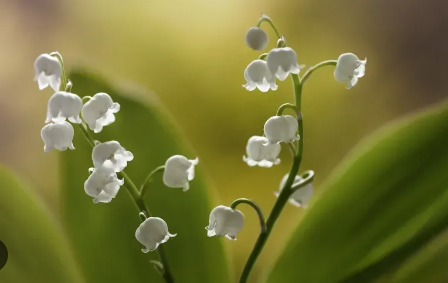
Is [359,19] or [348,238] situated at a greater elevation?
[359,19]

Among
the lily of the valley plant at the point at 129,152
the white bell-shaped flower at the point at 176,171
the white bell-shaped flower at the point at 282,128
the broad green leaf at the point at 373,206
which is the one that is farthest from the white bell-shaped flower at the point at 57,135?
the broad green leaf at the point at 373,206

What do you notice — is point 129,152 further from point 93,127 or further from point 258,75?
point 258,75

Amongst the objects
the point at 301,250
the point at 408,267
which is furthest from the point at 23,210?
the point at 408,267

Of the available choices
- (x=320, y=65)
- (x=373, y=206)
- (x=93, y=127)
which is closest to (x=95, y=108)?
(x=93, y=127)

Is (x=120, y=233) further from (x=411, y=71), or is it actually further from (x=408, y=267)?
(x=411, y=71)

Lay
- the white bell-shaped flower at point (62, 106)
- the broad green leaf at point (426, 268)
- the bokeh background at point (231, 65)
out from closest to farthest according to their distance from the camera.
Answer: the white bell-shaped flower at point (62, 106)
the broad green leaf at point (426, 268)
the bokeh background at point (231, 65)

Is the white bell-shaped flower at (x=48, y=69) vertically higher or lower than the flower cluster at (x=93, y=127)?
higher

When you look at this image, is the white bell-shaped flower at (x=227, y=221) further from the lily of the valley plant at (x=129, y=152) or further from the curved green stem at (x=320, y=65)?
the curved green stem at (x=320, y=65)

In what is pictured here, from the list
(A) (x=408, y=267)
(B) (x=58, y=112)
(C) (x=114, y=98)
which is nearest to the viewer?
(B) (x=58, y=112)
